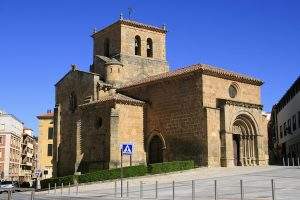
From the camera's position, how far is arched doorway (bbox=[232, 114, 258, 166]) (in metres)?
35.8

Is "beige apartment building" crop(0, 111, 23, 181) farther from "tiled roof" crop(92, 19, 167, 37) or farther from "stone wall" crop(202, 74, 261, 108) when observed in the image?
"stone wall" crop(202, 74, 261, 108)

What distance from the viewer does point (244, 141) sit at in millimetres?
36281

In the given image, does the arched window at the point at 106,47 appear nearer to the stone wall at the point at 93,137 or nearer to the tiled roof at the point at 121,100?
the stone wall at the point at 93,137

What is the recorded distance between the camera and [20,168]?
85438 mm

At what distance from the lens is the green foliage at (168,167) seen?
31.3 m

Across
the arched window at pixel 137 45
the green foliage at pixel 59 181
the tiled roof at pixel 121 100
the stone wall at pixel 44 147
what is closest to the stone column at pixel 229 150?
the tiled roof at pixel 121 100

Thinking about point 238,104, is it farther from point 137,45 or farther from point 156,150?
point 137,45

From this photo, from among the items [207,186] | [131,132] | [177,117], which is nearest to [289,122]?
[177,117]

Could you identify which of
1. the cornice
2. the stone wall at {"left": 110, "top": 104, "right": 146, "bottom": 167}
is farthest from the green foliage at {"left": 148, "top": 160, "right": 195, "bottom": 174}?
the cornice

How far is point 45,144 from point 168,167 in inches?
1437

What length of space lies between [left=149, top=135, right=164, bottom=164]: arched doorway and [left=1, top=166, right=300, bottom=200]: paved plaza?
5355 millimetres

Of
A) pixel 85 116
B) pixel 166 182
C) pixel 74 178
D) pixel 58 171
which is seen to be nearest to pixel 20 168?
pixel 58 171

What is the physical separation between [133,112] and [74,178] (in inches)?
295

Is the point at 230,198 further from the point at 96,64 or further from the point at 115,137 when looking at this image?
the point at 96,64
